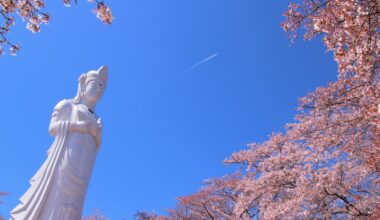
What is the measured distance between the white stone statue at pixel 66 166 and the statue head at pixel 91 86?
2cm

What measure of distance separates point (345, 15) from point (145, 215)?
28353 millimetres

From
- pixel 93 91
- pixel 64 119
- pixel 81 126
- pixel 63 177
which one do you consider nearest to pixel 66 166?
pixel 63 177

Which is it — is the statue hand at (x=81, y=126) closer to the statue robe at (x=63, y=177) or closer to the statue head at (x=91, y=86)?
the statue robe at (x=63, y=177)

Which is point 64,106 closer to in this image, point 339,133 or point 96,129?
point 96,129

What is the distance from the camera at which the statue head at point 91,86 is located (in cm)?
780

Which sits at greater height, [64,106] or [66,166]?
[64,106]

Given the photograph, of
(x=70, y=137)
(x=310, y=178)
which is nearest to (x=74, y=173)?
(x=70, y=137)

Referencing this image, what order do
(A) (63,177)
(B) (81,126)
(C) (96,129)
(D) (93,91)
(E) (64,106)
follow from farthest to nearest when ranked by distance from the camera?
(D) (93,91), (E) (64,106), (C) (96,129), (B) (81,126), (A) (63,177)

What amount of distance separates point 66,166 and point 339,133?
24.0 feet

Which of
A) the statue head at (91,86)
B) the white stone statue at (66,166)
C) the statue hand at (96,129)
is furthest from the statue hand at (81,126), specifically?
the statue head at (91,86)

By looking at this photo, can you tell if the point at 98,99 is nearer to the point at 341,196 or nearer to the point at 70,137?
the point at 70,137

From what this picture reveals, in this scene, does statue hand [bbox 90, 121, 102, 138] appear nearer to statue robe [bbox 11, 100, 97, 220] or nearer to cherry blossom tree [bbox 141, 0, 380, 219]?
statue robe [bbox 11, 100, 97, 220]

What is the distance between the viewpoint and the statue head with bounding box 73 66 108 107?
7.80 meters

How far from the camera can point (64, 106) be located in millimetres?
7250
